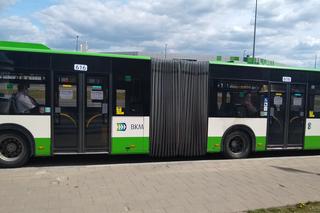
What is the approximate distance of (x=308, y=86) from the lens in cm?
1107

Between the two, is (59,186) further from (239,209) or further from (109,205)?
(239,209)

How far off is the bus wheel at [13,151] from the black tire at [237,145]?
5171 mm

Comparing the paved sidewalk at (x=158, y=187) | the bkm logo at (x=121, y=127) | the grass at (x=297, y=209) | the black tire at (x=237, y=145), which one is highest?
the bkm logo at (x=121, y=127)

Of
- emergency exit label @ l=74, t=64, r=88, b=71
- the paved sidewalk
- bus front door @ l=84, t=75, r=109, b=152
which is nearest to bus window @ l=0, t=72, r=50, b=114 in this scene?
emergency exit label @ l=74, t=64, r=88, b=71

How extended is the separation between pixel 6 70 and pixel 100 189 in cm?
378

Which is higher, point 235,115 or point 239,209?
point 235,115

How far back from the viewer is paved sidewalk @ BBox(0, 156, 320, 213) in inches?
228

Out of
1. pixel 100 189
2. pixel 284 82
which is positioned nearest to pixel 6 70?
pixel 100 189

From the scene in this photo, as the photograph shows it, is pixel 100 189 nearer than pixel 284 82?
Yes

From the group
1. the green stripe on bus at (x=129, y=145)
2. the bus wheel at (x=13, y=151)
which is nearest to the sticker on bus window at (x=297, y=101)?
the green stripe on bus at (x=129, y=145)

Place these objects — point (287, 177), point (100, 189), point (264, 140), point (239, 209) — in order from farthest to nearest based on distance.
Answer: point (264, 140), point (287, 177), point (100, 189), point (239, 209)

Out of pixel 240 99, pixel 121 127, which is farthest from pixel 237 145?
pixel 121 127

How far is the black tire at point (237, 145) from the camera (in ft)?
34.3

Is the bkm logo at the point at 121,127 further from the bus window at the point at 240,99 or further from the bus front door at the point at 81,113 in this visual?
the bus window at the point at 240,99
